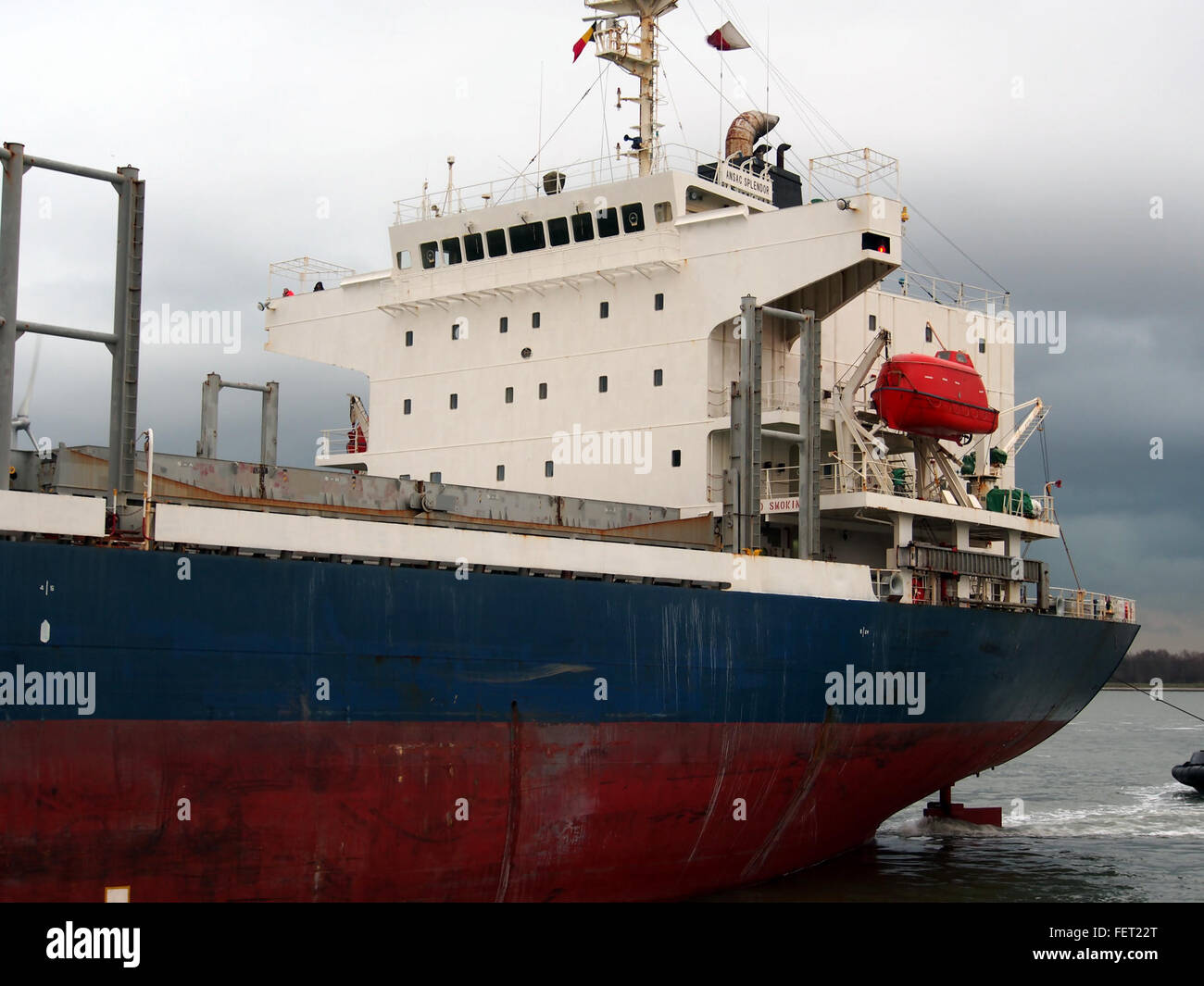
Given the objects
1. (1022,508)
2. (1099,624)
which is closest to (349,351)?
(1022,508)

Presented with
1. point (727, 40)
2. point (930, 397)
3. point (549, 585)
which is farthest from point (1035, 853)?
point (727, 40)

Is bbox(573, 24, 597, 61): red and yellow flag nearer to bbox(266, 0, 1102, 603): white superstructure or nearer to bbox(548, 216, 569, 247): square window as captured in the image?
bbox(266, 0, 1102, 603): white superstructure

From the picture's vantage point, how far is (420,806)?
46.0ft

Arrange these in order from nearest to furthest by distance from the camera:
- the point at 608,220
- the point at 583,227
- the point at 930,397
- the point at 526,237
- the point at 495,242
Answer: the point at 930,397, the point at 608,220, the point at 583,227, the point at 526,237, the point at 495,242

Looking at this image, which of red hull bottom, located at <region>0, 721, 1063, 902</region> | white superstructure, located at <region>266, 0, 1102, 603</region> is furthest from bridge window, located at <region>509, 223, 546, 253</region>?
red hull bottom, located at <region>0, 721, 1063, 902</region>

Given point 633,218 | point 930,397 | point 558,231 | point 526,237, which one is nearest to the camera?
point 930,397

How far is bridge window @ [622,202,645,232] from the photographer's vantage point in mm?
22000

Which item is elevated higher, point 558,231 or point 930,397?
point 558,231

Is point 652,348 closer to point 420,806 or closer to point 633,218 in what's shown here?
point 633,218

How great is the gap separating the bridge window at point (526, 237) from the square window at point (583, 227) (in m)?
0.62

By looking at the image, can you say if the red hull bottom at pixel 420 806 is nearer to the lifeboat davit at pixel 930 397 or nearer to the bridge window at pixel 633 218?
the lifeboat davit at pixel 930 397

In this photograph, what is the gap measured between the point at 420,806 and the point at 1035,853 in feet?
45.6
